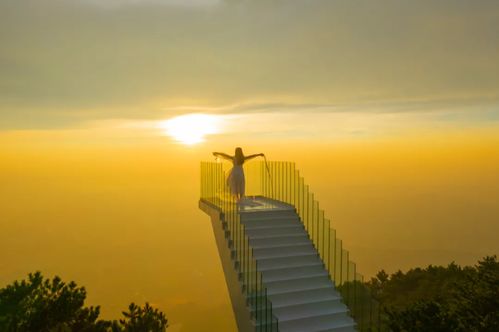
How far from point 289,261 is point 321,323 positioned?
87.7 inches

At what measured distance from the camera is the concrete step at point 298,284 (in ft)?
38.1

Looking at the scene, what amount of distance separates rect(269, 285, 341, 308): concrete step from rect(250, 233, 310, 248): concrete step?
1.91 meters

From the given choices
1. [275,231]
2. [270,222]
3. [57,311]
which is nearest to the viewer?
[57,311]

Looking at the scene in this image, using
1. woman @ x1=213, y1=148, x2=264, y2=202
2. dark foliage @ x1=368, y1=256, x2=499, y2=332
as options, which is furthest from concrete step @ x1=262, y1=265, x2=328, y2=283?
woman @ x1=213, y1=148, x2=264, y2=202

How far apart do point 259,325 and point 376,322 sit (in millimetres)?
3225

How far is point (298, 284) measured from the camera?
11.9 m

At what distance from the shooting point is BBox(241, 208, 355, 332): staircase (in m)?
10.9

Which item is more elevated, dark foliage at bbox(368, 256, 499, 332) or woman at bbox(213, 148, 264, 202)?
woman at bbox(213, 148, 264, 202)

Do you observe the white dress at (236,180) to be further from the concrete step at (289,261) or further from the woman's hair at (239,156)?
the concrete step at (289,261)

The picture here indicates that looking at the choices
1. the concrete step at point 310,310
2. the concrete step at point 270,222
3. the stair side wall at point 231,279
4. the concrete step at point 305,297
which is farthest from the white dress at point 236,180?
the concrete step at point 310,310

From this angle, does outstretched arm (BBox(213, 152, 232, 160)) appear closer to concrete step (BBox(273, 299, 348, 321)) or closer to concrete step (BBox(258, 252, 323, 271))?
concrete step (BBox(258, 252, 323, 271))

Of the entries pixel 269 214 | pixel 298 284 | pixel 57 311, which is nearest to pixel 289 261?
pixel 298 284

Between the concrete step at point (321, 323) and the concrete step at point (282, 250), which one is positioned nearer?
the concrete step at point (321, 323)

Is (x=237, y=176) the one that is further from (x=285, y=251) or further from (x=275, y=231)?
(x=285, y=251)
